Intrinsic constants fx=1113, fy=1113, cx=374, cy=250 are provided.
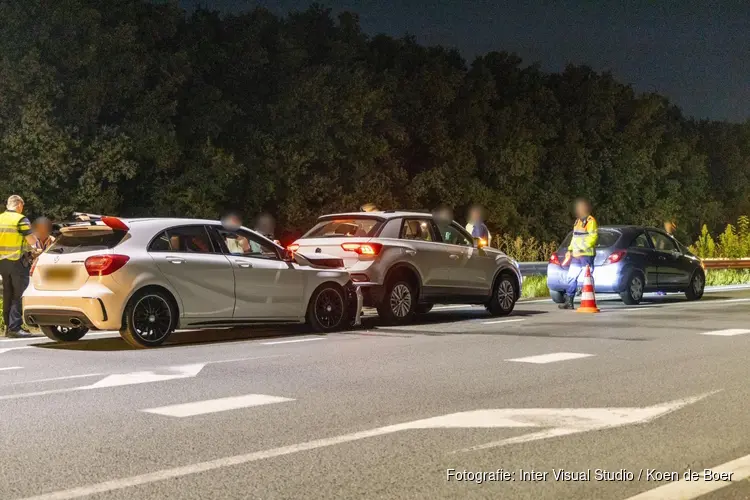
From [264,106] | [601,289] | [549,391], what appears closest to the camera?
[549,391]

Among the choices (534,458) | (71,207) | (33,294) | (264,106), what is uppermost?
(264,106)

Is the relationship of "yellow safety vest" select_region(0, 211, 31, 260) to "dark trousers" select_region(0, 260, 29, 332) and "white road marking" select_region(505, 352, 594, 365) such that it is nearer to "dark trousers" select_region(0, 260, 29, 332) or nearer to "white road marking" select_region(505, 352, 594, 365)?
"dark trousers" select_region(0, 260, 29, 332)

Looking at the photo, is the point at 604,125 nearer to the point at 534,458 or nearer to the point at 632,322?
the point at 632,322

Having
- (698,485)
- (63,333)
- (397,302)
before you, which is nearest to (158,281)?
(63,333)

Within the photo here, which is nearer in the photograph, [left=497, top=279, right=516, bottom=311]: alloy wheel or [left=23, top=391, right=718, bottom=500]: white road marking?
[left=23, top=391, right=718, bottom=500]: white road marking

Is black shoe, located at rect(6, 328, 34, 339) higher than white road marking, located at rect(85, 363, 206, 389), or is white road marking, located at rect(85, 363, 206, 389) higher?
black shoe, located at rect(6, 328, 34, 339)

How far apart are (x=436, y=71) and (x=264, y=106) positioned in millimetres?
13315

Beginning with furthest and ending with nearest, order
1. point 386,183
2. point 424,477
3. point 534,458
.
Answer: point 386,183
point 534,458
point 424,477

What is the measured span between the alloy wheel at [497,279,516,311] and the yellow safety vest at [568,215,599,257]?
150 cm

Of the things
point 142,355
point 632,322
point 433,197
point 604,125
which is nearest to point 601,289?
point 632,322

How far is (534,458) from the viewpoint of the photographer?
6398mm

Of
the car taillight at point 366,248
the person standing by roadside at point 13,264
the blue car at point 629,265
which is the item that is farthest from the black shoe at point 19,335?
the blue car at point 629,265

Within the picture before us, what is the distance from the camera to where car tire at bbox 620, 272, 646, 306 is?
2150 cm

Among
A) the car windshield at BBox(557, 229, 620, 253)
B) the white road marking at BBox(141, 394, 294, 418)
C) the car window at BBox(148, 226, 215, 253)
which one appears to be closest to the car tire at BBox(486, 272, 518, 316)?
the car windshield at BBox(557, 229, 620, 253)
